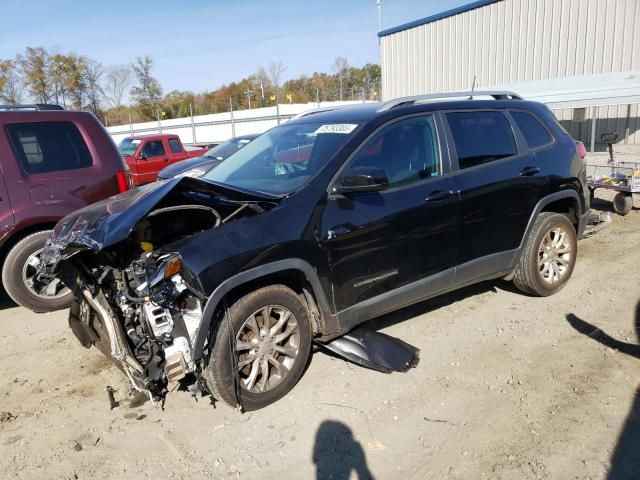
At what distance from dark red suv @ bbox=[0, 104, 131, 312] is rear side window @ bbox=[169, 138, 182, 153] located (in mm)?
9699

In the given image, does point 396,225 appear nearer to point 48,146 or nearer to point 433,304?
point 433,304

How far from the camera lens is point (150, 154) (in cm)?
1483

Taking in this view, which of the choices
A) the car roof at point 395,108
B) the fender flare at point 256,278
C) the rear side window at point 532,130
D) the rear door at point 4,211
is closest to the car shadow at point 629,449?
the fender flare at point 256,278

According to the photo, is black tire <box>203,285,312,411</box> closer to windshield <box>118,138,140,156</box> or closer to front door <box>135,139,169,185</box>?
front door <box>135,139,169,185</box>

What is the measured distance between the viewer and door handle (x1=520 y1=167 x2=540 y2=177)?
4434 mm

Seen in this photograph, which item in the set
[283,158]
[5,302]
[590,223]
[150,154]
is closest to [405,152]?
[283,158]

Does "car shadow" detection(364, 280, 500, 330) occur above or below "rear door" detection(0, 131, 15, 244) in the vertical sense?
below

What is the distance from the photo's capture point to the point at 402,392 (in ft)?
11.2

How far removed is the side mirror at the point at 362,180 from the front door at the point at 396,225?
0.06 meters

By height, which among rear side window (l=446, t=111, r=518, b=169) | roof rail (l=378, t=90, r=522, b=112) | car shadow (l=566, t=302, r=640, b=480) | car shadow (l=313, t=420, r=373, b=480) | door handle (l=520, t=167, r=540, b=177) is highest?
roof rail (l=378, t=90, r=522, b=112)

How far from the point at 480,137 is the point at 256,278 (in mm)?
2449

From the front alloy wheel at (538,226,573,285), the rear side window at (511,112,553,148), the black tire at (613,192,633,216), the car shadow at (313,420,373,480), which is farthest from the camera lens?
the black tire at (613,192,633,216)

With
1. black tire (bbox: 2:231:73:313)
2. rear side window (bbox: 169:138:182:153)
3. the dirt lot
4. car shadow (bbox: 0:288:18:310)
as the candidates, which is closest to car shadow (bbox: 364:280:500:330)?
the dirt lot

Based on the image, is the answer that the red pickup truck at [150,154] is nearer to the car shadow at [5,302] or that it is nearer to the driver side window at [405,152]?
the car shadow at [5,302]
